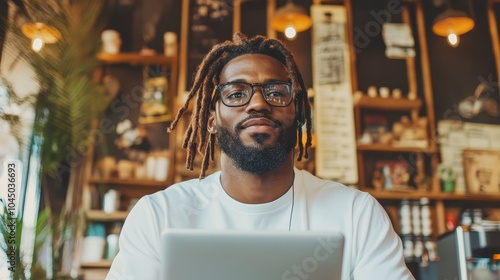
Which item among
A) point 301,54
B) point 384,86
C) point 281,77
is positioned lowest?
point 281,77

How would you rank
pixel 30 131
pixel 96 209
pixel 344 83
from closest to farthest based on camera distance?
pixel 30 131, pixel 96 209, pixel 344 83

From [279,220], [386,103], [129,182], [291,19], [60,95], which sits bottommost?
[279,220]

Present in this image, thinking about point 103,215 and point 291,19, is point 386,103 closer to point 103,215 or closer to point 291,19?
point 291,19

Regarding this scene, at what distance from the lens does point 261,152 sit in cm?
162

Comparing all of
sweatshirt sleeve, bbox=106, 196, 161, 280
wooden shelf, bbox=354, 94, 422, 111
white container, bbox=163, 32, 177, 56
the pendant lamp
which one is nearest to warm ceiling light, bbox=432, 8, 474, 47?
the pendant lamp

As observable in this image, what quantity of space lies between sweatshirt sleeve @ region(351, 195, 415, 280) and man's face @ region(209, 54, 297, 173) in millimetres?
295

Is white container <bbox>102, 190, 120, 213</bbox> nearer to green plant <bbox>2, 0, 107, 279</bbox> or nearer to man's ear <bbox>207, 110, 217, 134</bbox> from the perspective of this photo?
green plant <bbox>2, 0, 107, 279</bbox>

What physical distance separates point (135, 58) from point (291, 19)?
1243 millimetres

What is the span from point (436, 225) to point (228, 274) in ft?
11.5

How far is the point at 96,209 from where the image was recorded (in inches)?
156

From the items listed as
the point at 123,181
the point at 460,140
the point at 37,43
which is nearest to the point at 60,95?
the point at 37,43

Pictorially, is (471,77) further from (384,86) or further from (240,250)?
(240,250)


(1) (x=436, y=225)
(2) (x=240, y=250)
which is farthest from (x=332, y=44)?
(2) (x=240, y=250)

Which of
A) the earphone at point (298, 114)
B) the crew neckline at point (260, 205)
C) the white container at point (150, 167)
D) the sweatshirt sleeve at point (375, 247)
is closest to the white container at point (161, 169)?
the white container at point (150, 167)
